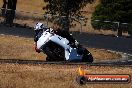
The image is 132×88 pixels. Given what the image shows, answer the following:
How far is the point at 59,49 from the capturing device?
22969mm

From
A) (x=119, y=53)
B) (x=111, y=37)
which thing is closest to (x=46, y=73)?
(x=119, y=53)

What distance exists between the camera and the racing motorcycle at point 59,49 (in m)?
22.6

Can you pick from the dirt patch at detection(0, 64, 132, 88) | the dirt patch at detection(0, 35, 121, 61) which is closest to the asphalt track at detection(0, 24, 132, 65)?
the dirt patch at detection(0, 35, 121, 61)

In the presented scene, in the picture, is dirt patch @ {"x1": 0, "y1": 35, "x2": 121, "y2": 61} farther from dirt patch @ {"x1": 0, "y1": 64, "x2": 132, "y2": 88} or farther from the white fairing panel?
dirt patch @ {"x1": 0, "y1": 64, "x2": 132, "y2": 88}

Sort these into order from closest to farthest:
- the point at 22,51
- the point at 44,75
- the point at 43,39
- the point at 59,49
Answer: the point at 44,75, the point at 43,39, the point at 59,49, the point at 22,51

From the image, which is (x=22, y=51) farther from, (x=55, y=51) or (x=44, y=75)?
(x=44, y=75)

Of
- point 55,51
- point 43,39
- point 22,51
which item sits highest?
point 43,39

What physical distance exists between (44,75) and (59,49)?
564 centimetres

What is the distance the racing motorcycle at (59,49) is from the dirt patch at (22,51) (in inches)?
257

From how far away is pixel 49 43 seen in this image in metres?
22.8

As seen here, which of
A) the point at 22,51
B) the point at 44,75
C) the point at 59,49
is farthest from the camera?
the point at 22,51

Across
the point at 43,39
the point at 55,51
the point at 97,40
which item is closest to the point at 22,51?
the point at 97,40

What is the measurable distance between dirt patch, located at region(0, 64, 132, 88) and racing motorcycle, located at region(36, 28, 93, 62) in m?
2.70

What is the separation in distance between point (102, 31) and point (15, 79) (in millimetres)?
27791
